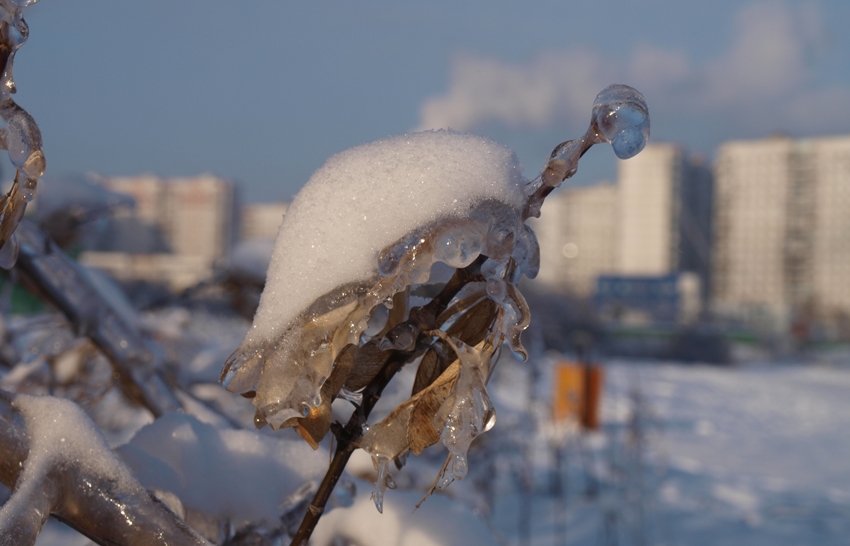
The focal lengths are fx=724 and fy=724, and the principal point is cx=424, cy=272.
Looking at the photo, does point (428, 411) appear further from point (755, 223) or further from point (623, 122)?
point (755, 223)

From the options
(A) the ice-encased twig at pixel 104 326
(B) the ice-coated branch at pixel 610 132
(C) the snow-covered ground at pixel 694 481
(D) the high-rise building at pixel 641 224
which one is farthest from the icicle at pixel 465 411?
(D) the high-rise building at pixel 641 224

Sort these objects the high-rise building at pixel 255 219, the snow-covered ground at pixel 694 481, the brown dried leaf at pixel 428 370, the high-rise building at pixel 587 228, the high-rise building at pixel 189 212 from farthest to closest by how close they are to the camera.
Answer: the high-rise building at pixel 587 228 < the high-rise building at pixel 255 219 < the high-rise building at pixel 189 212 < the snow-covered ground at pixel 694 481 < the brown dried leaf at pixel 428 370

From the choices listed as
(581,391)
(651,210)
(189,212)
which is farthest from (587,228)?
(581,391)

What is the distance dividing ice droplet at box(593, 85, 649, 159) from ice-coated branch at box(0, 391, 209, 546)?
42 cm

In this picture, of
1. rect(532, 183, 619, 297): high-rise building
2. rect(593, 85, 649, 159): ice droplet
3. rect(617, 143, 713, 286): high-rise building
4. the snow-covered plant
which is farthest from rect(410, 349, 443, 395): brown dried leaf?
rect(532, 183, 619, 297): high-rise building

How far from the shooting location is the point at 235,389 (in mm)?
518

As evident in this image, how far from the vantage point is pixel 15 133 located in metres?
0.53

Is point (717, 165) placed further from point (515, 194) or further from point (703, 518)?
point (515, 194)

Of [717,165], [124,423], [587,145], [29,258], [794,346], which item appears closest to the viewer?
[587,145]

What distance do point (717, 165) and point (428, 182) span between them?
172ft

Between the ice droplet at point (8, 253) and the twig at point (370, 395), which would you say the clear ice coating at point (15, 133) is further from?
the twig at point (370, 395)

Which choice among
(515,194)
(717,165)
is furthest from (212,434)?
(717,165)

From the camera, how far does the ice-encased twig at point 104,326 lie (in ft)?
4.21

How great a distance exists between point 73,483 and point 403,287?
313mm
